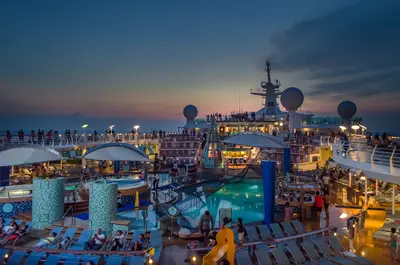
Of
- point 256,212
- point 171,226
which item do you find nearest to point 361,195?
point 256,212

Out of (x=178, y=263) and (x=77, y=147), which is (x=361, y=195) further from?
(x=77, y=147)

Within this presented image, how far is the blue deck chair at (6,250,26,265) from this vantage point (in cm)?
657

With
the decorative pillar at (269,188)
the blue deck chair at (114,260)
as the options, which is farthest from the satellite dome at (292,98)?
the blue deck chair at (114,260)

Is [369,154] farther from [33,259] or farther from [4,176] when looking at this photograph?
[4,176]

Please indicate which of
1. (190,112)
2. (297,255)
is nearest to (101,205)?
(297,255)

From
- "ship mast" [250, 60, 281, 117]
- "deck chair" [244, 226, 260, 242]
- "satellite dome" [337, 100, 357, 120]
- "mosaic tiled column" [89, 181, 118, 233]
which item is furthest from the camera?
"ship mast" [250, 60, 281, 117]

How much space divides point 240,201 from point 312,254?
338 inches

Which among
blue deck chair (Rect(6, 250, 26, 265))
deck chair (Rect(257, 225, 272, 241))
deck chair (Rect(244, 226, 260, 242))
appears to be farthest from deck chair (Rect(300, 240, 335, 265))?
blue deck chair (Rect(6, 250, 26, 265))

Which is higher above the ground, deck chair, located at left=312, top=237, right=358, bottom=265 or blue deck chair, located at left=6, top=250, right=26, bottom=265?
blue deck chair, located at left=6, top=250, right=26, bottom=265

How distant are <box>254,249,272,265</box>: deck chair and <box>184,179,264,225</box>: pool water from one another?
4.60 metres

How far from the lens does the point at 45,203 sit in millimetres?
9773

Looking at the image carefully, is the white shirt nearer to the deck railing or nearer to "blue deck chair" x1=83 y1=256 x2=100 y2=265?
"blue deck chair" x1=83 y1=256 x2=100 y2=265

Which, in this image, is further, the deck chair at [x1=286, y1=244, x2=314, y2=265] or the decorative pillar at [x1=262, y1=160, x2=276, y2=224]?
the decorative pillar at [x1=262, y1=160, x2=276, y2=224]

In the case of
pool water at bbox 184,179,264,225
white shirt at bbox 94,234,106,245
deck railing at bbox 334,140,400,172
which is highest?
deck railing at bbox 334,140,400,172
